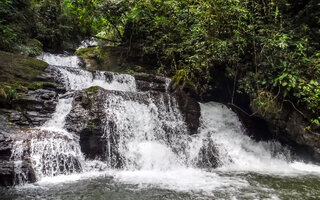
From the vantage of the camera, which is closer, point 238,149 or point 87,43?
point 238,149

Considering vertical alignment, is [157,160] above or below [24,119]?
below

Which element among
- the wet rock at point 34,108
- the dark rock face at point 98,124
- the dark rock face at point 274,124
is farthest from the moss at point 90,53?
the dark rock face at point 274,124

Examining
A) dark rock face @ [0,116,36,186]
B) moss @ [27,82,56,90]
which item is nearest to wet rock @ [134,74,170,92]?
moss @ [27,82,56,90]

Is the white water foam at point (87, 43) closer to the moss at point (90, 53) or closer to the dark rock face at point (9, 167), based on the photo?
the moss at point (90, 53)

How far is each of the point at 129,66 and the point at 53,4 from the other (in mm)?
5727

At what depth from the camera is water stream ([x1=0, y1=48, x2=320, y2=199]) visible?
4.66 meters

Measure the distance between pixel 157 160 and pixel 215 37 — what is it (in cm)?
488

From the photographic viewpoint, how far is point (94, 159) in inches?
248

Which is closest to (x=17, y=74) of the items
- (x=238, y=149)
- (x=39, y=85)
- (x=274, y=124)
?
(x=39, y=85)

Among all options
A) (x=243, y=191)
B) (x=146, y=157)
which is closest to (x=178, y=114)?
(x=146, y=157)

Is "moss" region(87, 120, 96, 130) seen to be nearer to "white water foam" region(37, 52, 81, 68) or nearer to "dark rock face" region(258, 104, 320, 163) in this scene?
"white water foam" region(37, 52, 81, 68)

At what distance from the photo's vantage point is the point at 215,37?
27.1ft

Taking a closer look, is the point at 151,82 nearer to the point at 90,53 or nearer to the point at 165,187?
the point at 90,53

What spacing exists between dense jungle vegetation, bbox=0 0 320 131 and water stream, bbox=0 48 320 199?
1.62m
